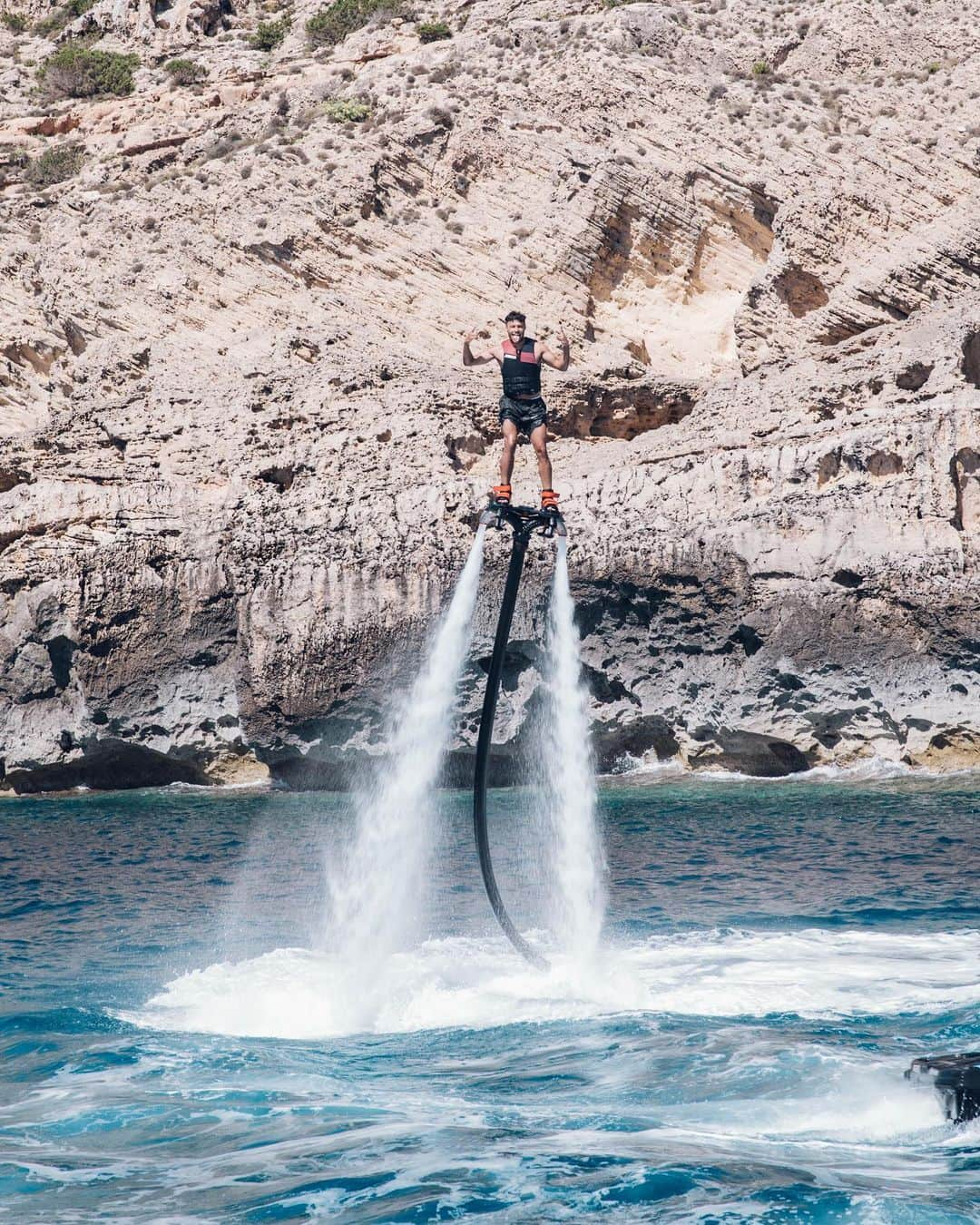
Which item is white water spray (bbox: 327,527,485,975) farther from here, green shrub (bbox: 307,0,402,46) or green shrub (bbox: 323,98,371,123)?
green shrub (bbox: 307,0,402,46)

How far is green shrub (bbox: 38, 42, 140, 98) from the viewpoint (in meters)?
51.8

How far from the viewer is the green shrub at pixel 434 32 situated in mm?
46062

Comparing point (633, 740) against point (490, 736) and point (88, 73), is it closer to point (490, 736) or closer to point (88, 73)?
point (490, 736)

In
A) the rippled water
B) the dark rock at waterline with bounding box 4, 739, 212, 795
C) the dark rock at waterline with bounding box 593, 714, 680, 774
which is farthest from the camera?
the dark rock at waterline with bounding box 4, 739, 212, 795

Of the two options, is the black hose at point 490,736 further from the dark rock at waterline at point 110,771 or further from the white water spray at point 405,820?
the dark rock at waterline at point 110,771

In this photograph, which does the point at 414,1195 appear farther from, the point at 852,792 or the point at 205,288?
the point at 205,288

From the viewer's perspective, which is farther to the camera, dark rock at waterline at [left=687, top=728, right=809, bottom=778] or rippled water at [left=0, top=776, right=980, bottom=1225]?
dark rock at waterline at [left=687, top=728, right=809, bottom=778]

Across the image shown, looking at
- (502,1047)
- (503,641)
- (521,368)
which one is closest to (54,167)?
(521,368)

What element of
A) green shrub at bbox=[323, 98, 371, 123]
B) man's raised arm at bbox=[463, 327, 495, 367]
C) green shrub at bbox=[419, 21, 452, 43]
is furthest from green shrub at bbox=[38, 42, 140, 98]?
man's raised arm at bbox=[463, 327, 495, 367]

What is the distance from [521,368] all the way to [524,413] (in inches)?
15.5

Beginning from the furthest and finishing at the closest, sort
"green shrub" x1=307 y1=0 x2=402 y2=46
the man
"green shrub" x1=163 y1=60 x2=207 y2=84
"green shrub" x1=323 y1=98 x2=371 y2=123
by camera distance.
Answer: "green shrub" x1=307 y1=0 x2=402 y2=46
"green shrub" x1=163 y1=60 x2=207 y2=84
"green shrub" x1=323 y1=98 x2=371 y2=123
the man

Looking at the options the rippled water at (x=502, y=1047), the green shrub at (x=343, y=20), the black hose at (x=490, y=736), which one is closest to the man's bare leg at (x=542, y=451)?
the black hose at (x=490, y=736)

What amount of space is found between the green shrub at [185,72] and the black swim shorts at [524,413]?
43.9m

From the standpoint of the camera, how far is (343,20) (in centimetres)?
5225
